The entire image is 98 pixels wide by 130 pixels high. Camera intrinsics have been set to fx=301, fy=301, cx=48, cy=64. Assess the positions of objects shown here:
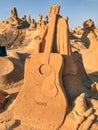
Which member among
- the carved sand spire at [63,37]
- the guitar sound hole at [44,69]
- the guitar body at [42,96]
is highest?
the carved sand spire at [63,37]

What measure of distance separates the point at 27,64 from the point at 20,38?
31.2 meters

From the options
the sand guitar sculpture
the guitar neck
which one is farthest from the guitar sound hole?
the guitar neck

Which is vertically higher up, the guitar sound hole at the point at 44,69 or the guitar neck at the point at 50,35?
the guitar neck at the point at 50,35

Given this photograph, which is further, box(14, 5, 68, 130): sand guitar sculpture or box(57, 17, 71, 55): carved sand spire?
box(57, 17, 71, 55): carved sand spire

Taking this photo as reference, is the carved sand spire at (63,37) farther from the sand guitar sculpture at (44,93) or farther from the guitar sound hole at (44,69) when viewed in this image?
the guitar sound hole at (44,69)

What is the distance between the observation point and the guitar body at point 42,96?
27.9 feet

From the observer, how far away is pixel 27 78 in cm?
931

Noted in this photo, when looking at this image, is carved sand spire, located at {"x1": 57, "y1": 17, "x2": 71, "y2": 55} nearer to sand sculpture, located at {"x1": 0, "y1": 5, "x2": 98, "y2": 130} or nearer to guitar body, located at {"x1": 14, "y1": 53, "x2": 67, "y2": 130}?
sand sculpture, located at {"x1": 0, "y1": 5, "x2": 98, "y2": 130}

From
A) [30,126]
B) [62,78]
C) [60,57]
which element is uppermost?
[60,57]

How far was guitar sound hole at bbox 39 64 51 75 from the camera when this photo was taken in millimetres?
9031

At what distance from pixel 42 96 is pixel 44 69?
84 cm

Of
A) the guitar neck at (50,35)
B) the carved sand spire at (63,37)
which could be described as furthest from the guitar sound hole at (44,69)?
the carved sand spire at (63,37)

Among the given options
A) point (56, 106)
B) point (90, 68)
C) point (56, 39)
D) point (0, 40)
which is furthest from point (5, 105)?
point (0, 40)

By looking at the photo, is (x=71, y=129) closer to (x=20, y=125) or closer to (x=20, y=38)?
(x=20, y=125)
